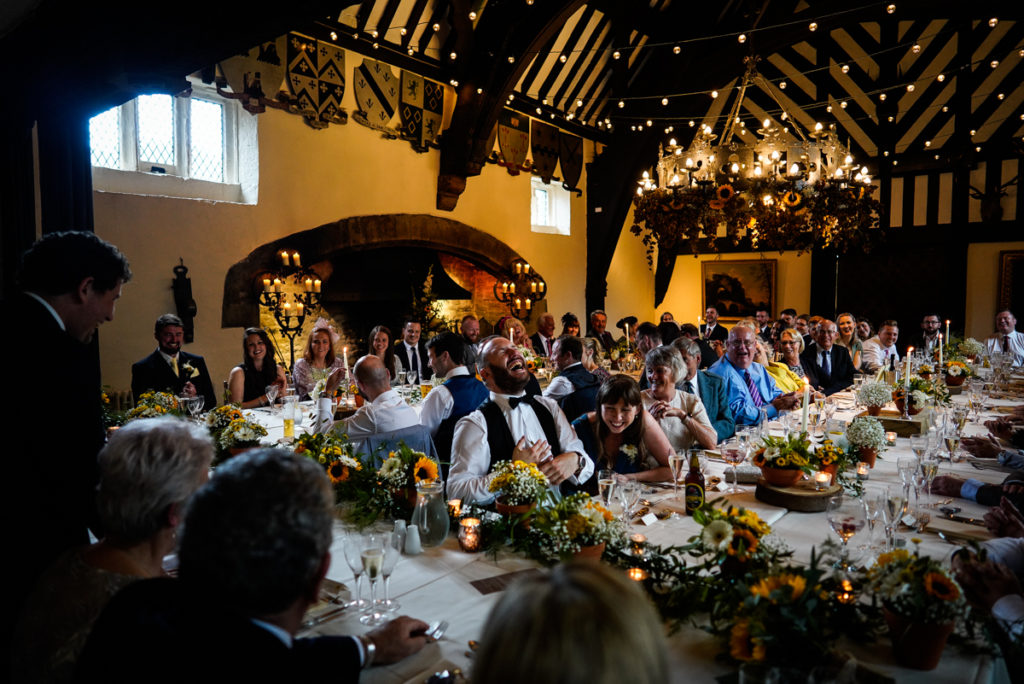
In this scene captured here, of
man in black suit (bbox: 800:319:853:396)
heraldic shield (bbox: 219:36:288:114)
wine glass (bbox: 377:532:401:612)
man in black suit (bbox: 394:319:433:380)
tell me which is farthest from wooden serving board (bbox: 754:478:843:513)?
heraldic shield (bbox: 219:36:288:114)

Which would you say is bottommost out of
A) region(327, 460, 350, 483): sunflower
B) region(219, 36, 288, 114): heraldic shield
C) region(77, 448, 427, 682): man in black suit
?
region(327, 460, 350, 483): sunflower

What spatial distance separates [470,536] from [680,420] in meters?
1.87

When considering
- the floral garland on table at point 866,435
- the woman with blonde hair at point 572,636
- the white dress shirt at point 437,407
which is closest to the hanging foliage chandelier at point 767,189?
the floral garland on table at point 866,435

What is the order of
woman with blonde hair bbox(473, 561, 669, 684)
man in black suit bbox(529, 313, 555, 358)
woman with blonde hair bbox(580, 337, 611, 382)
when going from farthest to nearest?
man in black suit bbox(529, 313, 555, 358), woman with blonde hair bbox(580, 337, 611, 382), woman with blonde hair bbox(473, 561, 669, 684)

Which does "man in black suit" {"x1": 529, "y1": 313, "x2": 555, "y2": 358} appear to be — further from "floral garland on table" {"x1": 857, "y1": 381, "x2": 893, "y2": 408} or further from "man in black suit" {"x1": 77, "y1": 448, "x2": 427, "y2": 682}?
"man in black suit" {"x1": 77, "y1": 448, "x2": 427, "y2": 682}

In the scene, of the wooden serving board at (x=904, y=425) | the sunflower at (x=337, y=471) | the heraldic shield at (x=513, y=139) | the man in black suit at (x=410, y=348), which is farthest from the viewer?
the heraldic shield at (x=513, y=139)

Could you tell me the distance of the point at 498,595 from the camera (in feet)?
5.98

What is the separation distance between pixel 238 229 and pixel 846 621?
6810 mm

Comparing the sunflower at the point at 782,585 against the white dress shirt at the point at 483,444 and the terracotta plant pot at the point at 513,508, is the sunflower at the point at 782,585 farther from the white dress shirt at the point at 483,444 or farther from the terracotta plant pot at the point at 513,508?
the white dress shirt at the point at 483,444

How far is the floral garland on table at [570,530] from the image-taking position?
73.8 inches

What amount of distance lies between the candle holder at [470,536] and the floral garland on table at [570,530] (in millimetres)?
168

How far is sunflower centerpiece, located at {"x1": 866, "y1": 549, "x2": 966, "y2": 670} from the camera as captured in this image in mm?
1381

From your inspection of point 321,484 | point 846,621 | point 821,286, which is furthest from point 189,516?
point 821,286

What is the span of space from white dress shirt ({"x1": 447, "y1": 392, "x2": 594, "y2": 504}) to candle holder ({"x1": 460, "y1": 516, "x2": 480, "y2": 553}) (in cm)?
30
